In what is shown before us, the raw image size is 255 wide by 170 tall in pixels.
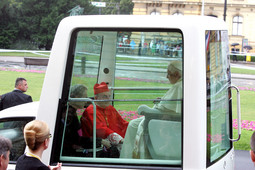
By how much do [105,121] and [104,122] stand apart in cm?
3

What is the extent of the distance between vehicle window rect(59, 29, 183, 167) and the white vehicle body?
0.04 m

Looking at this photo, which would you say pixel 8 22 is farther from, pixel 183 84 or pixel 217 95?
pixel 183 84

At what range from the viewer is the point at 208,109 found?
258 centimetres

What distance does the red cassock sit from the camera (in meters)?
2.88

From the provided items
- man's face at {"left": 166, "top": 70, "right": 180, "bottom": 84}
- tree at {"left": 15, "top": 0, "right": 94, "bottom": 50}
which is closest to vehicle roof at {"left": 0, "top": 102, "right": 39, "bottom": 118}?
man's face at {"left": 166, "top": 70, "right": 180, "bottom": 84}

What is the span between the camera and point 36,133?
7.82ft

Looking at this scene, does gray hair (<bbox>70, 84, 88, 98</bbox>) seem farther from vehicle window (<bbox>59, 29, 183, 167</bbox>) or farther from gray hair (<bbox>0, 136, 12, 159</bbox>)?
gray hair (<bbox>0, 136, 12, 159</bbox>)

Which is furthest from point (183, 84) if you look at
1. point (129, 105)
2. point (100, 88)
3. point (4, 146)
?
point (4, 146)

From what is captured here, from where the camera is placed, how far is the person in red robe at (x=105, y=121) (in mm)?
2883

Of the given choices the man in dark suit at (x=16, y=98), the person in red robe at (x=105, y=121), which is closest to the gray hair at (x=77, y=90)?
the person in red robe at (x=105, y=121)

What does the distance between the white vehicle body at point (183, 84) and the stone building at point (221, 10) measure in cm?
4281

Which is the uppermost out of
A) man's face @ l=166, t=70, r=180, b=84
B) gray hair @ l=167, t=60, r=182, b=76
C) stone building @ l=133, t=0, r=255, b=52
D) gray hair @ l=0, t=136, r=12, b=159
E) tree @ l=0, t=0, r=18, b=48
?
stone building @ l=133, t=0, r=255, b=52

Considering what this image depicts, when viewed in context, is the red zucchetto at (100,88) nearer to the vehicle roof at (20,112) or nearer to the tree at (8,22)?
the vehicle roof at (20,112)

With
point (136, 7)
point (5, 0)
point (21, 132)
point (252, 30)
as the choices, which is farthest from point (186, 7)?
point (21, 132)
